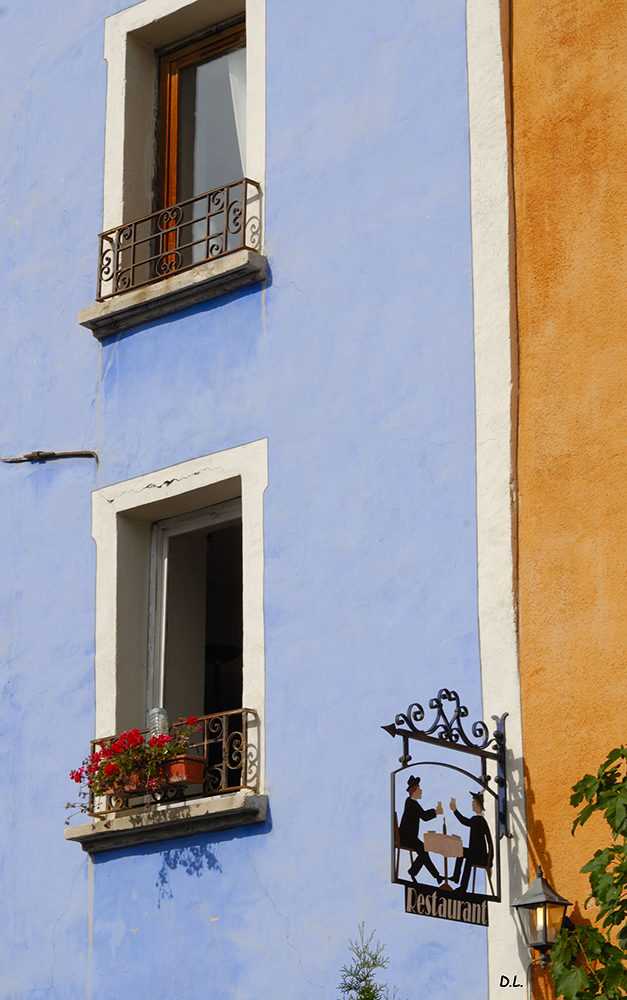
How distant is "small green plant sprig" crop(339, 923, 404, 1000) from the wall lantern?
2.59ft

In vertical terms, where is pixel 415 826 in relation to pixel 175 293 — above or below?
below

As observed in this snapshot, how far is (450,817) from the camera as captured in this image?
24.7 ft

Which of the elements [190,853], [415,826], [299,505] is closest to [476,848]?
[415,826]

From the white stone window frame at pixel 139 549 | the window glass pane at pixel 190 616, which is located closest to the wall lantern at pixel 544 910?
Answer: the white stone window frame at pixel 139 549

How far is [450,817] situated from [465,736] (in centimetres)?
45

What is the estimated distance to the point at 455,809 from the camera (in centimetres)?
737

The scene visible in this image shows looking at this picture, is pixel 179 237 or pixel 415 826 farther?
pixel 179 237

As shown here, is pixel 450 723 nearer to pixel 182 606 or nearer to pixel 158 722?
pixel 158 722

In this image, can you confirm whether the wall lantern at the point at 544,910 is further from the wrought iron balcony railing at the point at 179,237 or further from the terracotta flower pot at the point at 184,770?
the wrought iron balcony railing at the point at 179,237

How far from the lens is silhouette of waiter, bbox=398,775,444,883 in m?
6.80

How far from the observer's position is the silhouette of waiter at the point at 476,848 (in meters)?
6.98
